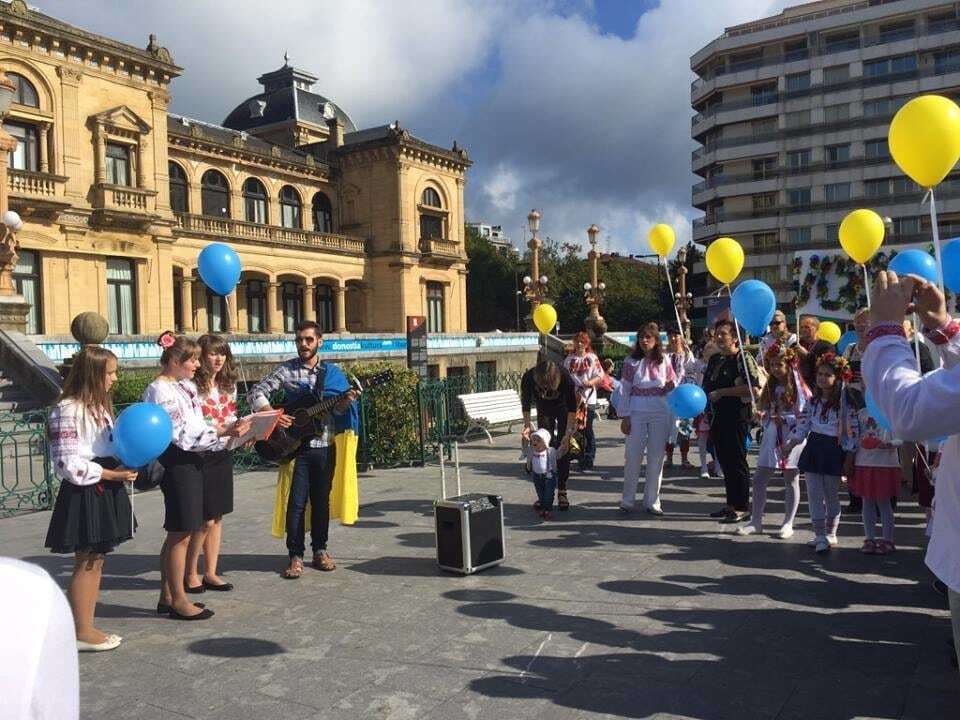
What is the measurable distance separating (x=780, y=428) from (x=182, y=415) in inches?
193

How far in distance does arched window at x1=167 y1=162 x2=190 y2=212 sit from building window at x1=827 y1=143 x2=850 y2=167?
4725 centimetres

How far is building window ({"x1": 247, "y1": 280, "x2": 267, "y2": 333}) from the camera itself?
35406 millimetres

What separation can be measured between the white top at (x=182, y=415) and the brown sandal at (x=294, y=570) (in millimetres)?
1280

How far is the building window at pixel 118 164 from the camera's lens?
1083 inches

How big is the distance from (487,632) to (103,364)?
274 cm

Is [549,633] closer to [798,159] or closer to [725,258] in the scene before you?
[725,258]

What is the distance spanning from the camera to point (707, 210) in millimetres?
64250

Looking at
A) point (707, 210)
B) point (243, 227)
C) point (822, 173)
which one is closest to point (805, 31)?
point (822, 173)

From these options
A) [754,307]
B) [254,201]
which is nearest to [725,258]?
[754,307]

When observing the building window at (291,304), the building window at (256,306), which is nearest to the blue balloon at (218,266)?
the building window at (256,306)

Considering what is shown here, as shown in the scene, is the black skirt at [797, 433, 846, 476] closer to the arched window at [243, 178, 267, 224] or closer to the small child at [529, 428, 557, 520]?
the small child at [529, 428, 557, 520]

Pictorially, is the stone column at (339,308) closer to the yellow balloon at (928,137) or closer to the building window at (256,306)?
the building window at (256,306)

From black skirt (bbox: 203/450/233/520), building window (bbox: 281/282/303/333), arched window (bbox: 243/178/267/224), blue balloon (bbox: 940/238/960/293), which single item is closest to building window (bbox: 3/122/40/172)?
arched window (bbox: 243/178/267/224)

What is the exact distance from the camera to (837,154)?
58312mm
